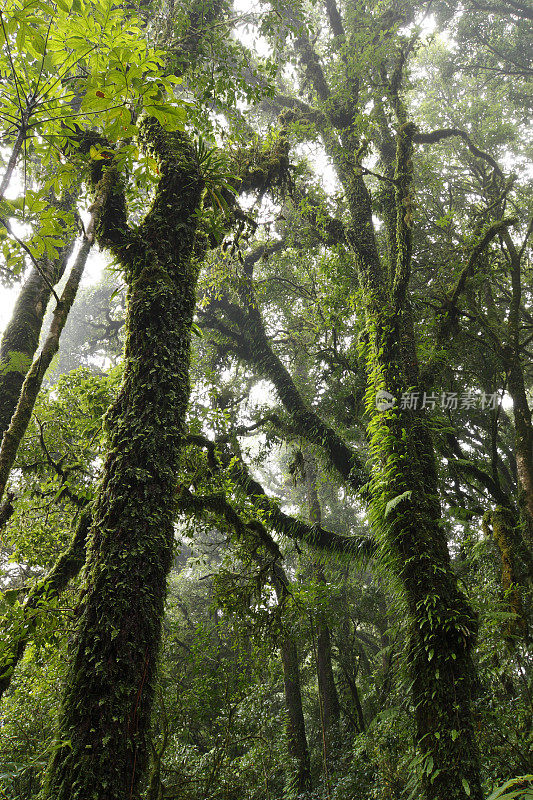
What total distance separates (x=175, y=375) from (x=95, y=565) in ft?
4.19

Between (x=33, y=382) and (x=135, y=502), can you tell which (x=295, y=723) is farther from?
(x=33, y=382)

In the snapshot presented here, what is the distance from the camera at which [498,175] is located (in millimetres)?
9172

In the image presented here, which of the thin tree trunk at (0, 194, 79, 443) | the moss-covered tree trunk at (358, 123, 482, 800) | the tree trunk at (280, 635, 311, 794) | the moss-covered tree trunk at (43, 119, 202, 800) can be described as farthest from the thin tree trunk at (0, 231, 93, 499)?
the tree trunk at (280, 635, 311, 794)

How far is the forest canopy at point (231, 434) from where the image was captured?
2.06 m

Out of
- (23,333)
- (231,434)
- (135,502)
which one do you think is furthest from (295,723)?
(23,333)

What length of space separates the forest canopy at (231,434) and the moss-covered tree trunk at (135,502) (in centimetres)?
2

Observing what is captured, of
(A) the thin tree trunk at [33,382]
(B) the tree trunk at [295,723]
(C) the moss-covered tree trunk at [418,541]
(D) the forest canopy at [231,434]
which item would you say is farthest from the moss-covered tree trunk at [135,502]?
(B) the tree trunk at [295,723]

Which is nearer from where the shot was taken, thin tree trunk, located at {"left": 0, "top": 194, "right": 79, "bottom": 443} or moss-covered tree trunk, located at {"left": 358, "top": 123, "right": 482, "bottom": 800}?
moss-covered tree trunk, located at {"left": 358, "top": 123, "right": 482, "bottom": 800}

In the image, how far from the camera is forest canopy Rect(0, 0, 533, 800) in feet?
6.76

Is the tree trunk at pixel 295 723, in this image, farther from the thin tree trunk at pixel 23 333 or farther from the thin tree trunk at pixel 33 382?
the thin tree trunk at pixel 33 382

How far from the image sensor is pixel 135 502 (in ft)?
8.37

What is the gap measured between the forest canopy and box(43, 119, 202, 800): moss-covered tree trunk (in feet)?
0.05

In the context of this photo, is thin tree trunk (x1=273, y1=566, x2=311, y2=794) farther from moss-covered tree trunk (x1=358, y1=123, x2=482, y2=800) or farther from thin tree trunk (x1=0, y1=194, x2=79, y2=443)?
thin tree trunk (x1=0, y1=194, x2=79, y2=443)

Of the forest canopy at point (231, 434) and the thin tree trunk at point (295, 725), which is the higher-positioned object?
the forest canopy at point (231, 434)
